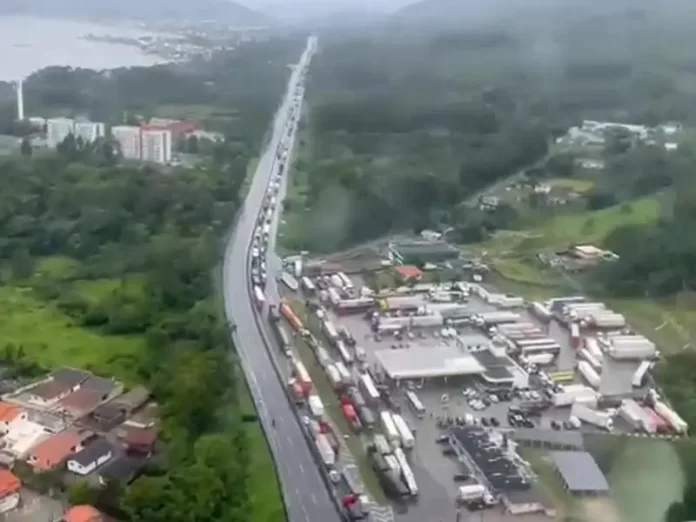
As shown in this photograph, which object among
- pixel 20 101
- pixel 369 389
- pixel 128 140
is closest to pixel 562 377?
pixel 369 389

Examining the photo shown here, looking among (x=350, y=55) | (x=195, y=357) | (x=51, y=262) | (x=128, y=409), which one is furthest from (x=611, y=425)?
(x=350, y=55)

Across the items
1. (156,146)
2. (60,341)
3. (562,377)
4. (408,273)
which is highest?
(156,146)

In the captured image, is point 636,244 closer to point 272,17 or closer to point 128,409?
point 128,409

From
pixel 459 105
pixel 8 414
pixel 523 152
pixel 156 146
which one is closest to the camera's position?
pixel 8 414

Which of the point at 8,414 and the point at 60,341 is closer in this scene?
the point at 8,414

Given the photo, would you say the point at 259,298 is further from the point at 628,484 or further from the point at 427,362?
the point at 628,484

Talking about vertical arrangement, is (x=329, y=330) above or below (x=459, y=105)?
below

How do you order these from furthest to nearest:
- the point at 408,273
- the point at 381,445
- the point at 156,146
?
the point at 156,146 → the point at 408,273 → the point at 381,445
